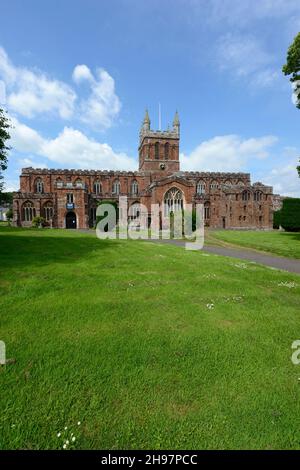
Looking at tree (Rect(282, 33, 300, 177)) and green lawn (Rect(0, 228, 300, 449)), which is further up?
tree (Rect(282, 33, 300, 177))

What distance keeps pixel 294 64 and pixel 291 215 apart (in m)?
32.4

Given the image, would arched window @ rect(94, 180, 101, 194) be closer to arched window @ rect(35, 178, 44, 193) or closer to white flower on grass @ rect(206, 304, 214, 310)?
arched window @ rect(35, 178, 44, 193)

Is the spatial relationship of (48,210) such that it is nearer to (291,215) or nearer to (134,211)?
(134,211)

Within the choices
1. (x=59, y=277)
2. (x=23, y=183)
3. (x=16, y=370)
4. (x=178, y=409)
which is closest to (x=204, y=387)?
(x=178, y=409)

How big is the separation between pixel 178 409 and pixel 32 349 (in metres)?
2.79

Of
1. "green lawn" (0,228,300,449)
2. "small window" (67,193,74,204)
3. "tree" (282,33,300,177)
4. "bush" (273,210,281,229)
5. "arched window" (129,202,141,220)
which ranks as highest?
"tree" (282,33,300,177)

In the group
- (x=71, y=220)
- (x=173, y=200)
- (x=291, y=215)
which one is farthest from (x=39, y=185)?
(x=291, y=215)

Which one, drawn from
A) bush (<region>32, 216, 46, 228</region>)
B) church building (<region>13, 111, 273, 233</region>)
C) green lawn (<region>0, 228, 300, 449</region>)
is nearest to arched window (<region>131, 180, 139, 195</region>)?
church building (<region>13, 111, 273, 233</region>)

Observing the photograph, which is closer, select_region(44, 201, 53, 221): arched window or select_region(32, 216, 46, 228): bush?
select_region(32, 216, 46, 228): bush

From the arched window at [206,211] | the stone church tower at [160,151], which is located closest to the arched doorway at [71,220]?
the stone church tower at [160,151]

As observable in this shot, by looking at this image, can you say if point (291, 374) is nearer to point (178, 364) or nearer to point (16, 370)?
point (178, 364)

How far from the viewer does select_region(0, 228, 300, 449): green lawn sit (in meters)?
3.11

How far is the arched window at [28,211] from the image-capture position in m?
50.5

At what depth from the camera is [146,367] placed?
13.7 feet
